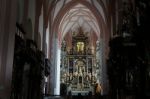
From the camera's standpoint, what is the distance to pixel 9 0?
6.04m

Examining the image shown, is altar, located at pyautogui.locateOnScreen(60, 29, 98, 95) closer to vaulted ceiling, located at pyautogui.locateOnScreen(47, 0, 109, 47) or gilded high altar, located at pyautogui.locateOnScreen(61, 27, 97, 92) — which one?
gilded high altar, located at pyautogui.locateOnScreen(61, 27, 97, 92)

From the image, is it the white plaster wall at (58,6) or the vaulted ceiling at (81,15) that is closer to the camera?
the vaulted ceiling at (81,15)

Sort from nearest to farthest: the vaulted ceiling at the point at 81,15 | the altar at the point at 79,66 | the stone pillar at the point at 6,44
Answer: the stone pillar at the point at 6,44 < the vaulted ceiling at the point at 81,15 < the altar at the point at 79,66

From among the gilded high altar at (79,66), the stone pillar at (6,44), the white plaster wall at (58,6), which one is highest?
the white plaster wall at (58,6)

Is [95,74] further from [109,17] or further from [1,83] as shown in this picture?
[1,83]

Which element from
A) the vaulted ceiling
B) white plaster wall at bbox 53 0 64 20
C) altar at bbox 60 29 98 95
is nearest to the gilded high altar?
altar at bbox 60 29 98 95

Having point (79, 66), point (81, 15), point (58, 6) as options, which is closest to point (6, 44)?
point (58, 6)

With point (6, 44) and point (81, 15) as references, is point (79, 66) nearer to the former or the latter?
point (81, 15)

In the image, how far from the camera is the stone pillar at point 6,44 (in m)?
5.35

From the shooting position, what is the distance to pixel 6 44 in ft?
18.5

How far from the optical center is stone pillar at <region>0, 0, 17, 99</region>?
535 centimetres

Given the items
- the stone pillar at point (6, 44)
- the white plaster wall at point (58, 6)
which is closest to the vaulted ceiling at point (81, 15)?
the white plaster wall at point (58, 6)

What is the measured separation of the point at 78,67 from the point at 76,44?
12.1ft

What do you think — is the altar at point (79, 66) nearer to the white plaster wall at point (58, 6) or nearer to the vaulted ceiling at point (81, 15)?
the vaulted ceiling at point (81, 15)
